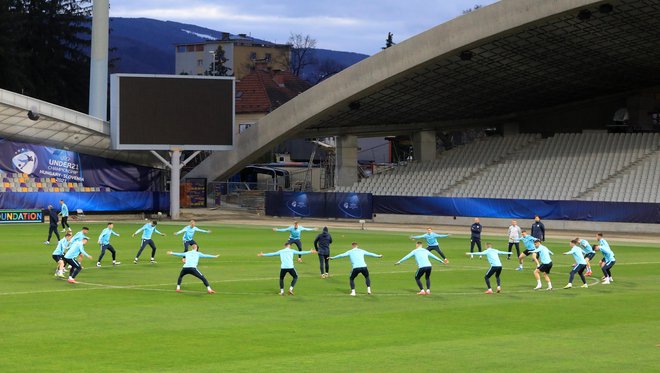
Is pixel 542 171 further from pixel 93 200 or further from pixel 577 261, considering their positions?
pixel 577 261

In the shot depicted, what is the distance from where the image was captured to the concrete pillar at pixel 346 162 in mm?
88375

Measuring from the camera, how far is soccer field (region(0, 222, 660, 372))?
69.7 feet

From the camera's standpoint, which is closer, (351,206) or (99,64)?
(351,206)

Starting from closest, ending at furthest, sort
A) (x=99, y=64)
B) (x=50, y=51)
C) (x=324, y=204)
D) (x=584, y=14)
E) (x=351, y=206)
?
1. (x=584, y=14)
2. (x=351, y=206)
3. (x=324, y=204)
4. (x=99, y=64)
5. (x=50, y=51)

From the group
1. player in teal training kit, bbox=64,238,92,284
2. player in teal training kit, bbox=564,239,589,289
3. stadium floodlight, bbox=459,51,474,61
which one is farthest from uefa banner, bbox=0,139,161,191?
player in teal training kit, bbox=564,239,589,289

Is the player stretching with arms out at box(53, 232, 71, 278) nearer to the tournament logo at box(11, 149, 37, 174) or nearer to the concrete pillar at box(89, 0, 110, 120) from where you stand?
the tournament logo at box(11, 149, 37, 174)

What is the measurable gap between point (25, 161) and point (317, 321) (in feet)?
183

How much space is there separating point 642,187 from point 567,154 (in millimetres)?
10235

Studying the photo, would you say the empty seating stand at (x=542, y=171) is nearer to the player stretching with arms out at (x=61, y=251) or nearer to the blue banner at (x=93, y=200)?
the blue banner at (x=93, y=200)

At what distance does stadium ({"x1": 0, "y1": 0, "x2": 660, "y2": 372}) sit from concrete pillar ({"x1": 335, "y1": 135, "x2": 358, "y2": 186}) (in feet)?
0.39

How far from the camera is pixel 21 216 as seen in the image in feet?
235

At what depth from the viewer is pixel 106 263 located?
42594 mm

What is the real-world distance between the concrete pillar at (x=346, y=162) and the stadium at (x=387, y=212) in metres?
0.12

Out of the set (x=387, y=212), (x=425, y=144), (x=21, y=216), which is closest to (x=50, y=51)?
(x=425, y=144)
